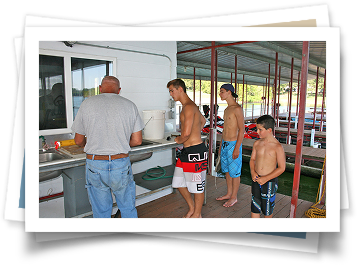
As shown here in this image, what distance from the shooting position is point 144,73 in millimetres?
4129

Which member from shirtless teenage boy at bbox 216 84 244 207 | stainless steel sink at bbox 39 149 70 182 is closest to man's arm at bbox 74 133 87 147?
stainless steel sink at bbox 39 149 70 182

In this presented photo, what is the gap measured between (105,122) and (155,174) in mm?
2066

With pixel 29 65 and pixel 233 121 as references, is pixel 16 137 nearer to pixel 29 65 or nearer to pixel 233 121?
pixel 29 65

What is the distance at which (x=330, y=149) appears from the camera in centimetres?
203

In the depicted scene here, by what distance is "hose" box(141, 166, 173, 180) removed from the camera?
397 centimetres

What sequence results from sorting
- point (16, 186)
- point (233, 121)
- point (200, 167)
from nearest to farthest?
point (16, 186), point (200, 167), point (233, 121)

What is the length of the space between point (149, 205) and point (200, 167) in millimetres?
1281

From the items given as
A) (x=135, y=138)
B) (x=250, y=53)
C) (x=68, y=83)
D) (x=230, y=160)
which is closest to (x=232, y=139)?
(x=230, y=160)

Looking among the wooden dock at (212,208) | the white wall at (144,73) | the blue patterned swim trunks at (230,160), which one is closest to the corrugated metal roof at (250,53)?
the white wall at (144,73)

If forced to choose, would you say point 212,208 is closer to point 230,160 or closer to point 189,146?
point 230,160

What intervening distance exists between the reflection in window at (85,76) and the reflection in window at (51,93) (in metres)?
0.17

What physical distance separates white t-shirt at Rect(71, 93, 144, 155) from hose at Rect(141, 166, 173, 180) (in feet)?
5.45

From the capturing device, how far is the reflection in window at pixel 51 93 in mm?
3127

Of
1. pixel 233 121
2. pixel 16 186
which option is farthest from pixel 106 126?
pixel 233 121
